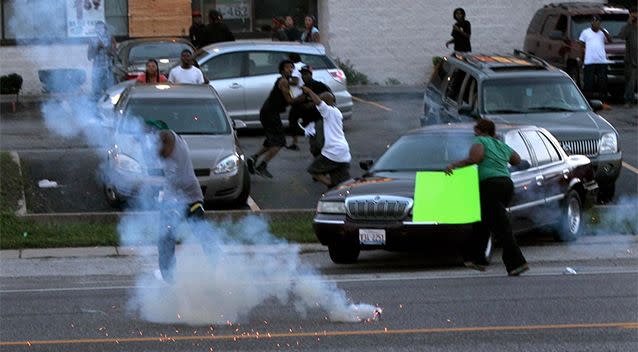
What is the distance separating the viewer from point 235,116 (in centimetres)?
2273

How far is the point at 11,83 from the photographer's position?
28.8m

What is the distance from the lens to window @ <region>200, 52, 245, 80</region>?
75.6ft

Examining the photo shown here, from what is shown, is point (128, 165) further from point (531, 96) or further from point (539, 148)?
point (531, 96)

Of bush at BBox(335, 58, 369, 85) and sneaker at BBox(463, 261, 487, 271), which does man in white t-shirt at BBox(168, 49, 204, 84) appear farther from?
bush at BBox(335, 58, 369, 85)

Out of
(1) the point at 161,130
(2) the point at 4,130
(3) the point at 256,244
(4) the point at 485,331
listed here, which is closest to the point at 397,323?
Result: (4) the point at 485,331

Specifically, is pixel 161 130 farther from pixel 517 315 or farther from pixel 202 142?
pixel 202 142

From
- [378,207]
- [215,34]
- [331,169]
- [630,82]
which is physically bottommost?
[630,82]

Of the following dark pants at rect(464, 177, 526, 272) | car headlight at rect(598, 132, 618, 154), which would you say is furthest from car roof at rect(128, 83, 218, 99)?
dark pants at rect(464, 177, 526, 272)

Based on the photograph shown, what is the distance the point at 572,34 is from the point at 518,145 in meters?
13.5

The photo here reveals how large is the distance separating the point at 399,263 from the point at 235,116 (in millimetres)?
9010

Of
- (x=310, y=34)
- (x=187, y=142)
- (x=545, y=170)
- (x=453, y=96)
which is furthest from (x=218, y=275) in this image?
(x=310, y=34)

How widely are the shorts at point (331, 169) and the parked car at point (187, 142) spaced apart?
91 cm

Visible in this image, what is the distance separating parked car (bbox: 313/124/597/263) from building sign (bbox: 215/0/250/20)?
57.1 feet

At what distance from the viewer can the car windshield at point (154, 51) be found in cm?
2577
